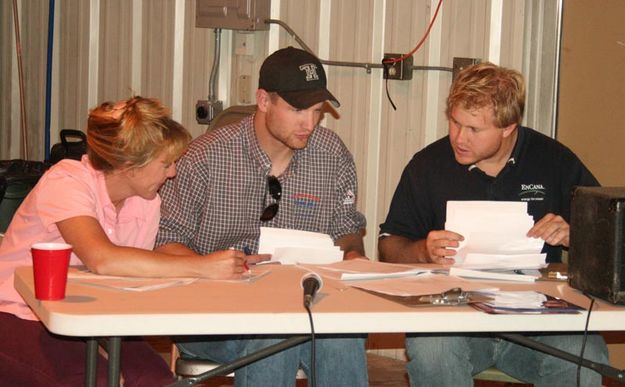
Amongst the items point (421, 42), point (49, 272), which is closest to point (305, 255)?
point (49, 272)

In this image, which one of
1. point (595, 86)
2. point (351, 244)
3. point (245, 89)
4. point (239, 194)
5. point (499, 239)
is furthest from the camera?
point (245, 89)

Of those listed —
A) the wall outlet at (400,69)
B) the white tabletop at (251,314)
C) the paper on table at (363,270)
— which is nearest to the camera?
the white tabletop at (251,314)

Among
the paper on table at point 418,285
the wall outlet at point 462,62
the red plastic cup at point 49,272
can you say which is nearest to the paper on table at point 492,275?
the paper on table at point 418,285

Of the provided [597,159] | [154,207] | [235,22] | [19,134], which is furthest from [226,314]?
[19,134]

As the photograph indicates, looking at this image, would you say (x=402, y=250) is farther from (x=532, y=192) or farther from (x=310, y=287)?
(x=310, y=287)

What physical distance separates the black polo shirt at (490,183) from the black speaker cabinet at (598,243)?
2.49ft

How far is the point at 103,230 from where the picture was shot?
2768 mm

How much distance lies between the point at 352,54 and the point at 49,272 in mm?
3036

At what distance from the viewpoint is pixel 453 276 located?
2.85 meters

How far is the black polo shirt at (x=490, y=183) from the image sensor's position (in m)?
3.44

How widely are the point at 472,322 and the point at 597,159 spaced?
217 cm

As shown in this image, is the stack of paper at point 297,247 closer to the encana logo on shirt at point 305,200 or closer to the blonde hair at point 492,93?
the encana logo on shirt at point 305,200

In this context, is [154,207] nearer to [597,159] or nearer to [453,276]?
[453,276]

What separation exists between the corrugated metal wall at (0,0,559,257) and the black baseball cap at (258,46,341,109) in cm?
129
